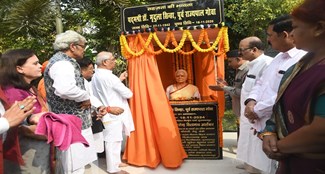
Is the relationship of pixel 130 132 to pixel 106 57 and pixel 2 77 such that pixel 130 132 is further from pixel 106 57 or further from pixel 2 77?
pixel 2 77

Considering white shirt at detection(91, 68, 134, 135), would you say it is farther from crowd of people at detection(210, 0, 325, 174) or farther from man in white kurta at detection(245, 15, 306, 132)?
crowd of people at detection(210, 0, 325, 174)

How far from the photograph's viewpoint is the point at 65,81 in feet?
9.74

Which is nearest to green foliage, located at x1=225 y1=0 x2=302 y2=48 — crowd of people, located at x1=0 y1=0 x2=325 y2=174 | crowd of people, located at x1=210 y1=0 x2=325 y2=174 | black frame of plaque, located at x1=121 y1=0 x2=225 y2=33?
crowd of people, located at x1=0 y1=0 x2=325 y2=174

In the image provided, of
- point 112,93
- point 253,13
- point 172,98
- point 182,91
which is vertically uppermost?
point 253,13

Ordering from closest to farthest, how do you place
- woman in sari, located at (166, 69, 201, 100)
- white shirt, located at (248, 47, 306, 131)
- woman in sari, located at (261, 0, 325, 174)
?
1. woman in sari, located at (261, 0, 325, 174)
2. white shirt, located at (248, 47, 306, 131)
3. woman in sari, located at (166, 69, 201, 100)

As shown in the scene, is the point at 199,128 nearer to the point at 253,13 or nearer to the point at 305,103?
the point at 305,103

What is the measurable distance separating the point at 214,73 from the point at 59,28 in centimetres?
456

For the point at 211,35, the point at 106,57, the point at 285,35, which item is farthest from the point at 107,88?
the point at 285,35

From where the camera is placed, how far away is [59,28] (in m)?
8.07

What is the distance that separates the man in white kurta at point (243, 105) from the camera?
3.61m

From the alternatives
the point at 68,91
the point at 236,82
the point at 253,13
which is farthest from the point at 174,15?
the point at 253,13

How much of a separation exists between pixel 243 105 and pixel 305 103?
267 centimetres

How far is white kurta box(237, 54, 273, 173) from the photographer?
3568 mm

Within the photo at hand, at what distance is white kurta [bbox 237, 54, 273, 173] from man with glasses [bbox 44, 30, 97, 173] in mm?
1814
